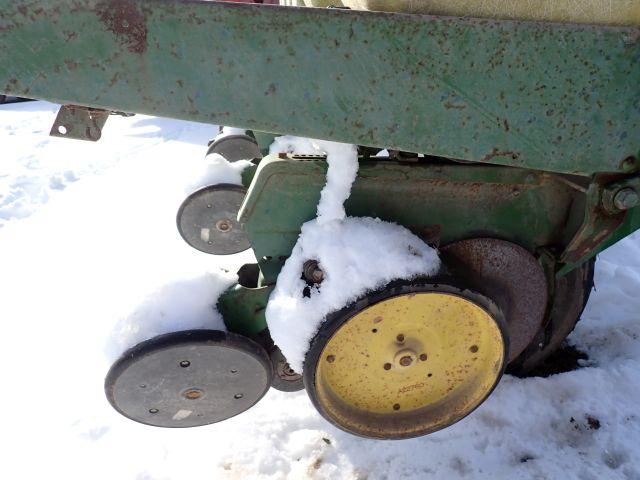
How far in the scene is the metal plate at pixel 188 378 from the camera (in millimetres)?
1659

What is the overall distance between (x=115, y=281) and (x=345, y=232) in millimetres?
897

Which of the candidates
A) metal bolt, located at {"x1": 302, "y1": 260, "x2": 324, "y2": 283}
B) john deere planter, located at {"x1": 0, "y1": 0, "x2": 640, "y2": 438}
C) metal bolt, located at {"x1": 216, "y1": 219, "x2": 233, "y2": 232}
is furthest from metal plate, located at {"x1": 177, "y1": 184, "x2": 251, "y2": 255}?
metal bolt, located at {"x1": 302, "y1": 260, "x2": 324, "y2": 283}

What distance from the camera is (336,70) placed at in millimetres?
1177

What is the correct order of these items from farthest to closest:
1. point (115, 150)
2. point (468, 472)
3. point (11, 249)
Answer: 1. point (115, 150)
2. point (11, 249)
3. point (468, 472)

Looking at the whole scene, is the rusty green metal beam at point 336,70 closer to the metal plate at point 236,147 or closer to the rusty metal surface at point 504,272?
the rusty metal surface at point 504,272

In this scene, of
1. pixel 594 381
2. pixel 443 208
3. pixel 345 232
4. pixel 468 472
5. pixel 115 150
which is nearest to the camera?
pixel 345 232

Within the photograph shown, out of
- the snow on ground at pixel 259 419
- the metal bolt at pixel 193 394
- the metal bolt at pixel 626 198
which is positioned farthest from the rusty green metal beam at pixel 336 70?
the metal bolt at pixel 193 394

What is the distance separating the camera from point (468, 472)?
1965 millimetres

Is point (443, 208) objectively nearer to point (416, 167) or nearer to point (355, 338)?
point (416, 167)

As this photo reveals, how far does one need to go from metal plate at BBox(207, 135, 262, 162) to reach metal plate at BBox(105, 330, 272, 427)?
78.9 inches

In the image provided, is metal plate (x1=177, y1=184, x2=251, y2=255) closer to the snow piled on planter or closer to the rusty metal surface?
the snow piled on planter

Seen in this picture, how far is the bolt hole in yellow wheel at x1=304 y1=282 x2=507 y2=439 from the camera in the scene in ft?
4.93

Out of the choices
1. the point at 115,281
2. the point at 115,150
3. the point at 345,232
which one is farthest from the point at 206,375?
the point at 115,150

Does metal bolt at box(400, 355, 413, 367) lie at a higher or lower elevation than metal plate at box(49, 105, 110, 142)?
lower
